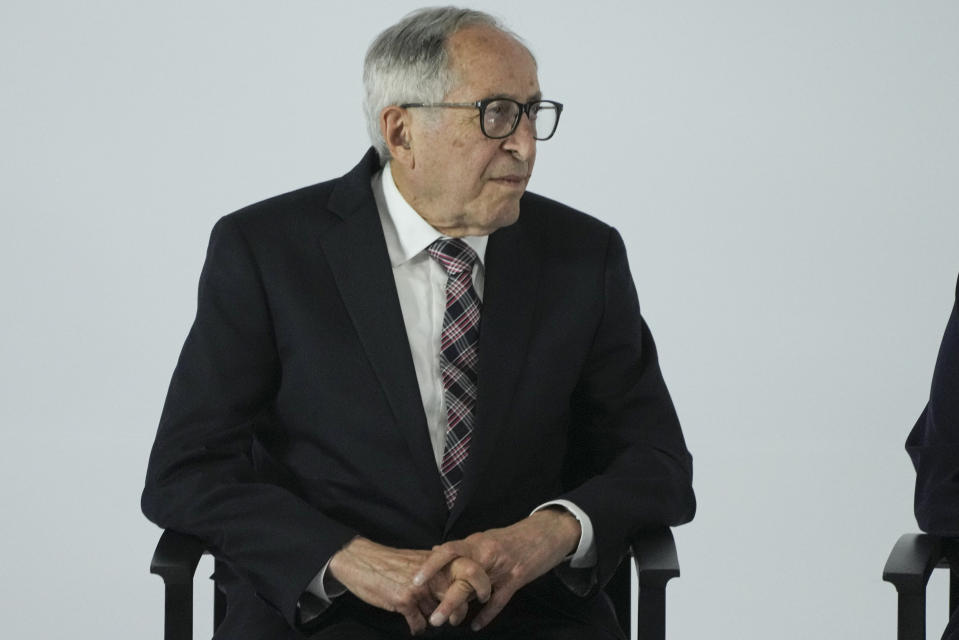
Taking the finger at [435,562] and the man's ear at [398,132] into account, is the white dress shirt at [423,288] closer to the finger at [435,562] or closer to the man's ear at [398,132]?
the man's ear at [398,132]

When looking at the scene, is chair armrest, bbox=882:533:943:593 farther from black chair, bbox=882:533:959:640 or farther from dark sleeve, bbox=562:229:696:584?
dark sleeve, bbox=562:229:696:584

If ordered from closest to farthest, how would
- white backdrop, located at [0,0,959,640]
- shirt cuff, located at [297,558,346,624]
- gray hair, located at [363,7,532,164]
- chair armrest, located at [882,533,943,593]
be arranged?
chair armrest, located at [882,533,943,593]
shirt cuff, located at [297,558,346,624]
gray hair, located at [363,7,532,164]
white backdrop, located at [0,0,959,640]

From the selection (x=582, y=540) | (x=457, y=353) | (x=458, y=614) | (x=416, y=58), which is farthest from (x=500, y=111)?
(x=458, y=614)

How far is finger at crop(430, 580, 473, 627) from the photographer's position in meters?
2.73

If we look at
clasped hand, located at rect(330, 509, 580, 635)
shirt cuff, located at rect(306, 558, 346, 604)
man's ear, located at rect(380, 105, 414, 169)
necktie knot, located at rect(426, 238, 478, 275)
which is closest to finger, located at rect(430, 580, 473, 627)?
clasped hand, located at rect(330, 509, 580, 635)

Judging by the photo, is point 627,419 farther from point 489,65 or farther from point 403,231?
point 489,65

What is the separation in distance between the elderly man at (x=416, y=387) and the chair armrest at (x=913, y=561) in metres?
0.37

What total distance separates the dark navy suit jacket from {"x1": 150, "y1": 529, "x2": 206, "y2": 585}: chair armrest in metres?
0.02

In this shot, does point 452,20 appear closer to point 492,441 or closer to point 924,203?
point 492,441

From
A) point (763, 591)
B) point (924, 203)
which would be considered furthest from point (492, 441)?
point (924, 203)

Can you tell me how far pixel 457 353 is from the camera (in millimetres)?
2984

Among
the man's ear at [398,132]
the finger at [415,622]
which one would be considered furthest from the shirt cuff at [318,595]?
the man's ear at [398,132]

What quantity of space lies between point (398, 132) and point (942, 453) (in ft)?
3.37

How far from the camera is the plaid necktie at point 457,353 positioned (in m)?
2.96
